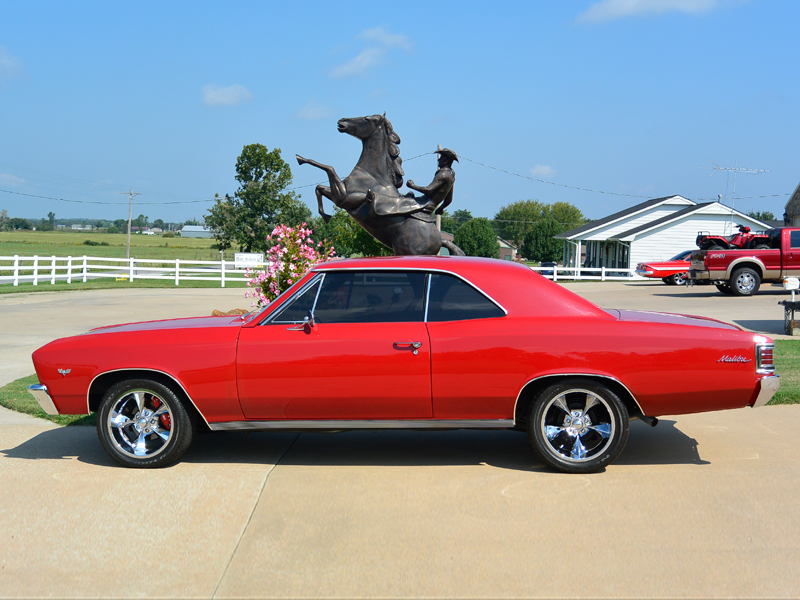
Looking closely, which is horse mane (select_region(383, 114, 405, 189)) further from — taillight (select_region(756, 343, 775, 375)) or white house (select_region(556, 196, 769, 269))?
white house (select_region(556, 196, 769, 269))

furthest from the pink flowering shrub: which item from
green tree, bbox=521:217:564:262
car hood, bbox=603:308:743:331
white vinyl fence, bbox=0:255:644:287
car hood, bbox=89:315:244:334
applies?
green tree, bbox=521:217:564:262

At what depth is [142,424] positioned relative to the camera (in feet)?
18.1

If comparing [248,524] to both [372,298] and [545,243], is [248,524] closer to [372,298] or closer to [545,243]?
[372,298]

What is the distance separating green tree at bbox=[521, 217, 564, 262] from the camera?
96.4 m

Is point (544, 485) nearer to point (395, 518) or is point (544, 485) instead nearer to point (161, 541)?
point (395, 518)

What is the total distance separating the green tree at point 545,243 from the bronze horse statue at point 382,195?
8629 centimetres

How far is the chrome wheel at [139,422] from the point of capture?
5477 mm

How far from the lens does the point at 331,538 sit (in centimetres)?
421

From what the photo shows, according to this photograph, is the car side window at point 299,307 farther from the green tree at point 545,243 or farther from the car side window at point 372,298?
the green tree at point 545,243

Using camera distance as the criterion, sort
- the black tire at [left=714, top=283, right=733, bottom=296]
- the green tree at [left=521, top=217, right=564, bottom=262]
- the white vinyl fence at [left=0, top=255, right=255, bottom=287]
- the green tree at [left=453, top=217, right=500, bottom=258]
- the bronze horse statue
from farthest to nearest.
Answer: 1. the green tree at [left=521, top=217, right=564, bottom=262]
2. the green tree at [left=453, top=217, right=500, bottom=258]
3. the white vinyl fence at [left=0, top=255, right=255, bottom=287]
4. the black tire at [left=714, top=283, right=733, bottom=296]
5. the bronze horse statue

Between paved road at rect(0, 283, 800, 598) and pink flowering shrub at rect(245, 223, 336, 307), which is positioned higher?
pink flowering shrub at rect(245, 223, 336, 307)

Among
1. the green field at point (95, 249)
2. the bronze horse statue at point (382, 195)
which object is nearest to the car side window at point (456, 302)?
the bronze horse statue at point (382, 195)

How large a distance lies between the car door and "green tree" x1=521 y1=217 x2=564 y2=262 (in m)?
92.3

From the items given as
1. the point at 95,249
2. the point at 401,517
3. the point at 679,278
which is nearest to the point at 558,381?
the point at 401,517
